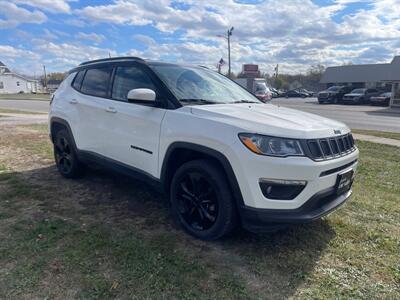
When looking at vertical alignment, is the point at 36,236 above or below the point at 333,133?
below

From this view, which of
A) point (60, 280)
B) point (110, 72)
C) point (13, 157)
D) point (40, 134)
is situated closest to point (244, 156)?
point (60, 280)

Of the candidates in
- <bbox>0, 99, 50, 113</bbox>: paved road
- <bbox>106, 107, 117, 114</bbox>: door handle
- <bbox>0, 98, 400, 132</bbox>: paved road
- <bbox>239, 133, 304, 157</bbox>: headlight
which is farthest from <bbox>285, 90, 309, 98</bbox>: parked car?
<bbox>239, 133, 304, 157</bbox>: headlight

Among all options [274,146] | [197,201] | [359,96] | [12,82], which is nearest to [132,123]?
[197,201]

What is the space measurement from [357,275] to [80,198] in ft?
11.3

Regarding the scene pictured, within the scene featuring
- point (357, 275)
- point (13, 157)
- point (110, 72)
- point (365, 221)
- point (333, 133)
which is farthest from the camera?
point (13, 157)

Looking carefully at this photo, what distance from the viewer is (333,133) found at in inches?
125

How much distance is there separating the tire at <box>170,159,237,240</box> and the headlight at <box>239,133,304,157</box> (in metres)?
0.47

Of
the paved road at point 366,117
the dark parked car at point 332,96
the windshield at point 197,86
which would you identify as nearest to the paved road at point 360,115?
the paved road at point 366,117

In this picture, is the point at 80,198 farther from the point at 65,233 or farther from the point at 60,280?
the point at 60,280

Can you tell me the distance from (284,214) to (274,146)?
586 millimetres

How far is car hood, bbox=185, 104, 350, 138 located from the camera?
2.88m

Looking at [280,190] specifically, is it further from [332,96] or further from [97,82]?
[332,96]

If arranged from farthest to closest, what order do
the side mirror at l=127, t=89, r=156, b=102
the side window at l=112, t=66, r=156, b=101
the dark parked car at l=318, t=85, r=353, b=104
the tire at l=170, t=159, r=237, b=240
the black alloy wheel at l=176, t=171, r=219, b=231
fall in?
the dark parked car at l=318, t=85, r=353, b=104, the side window at l=112, t=66, r=156, b=101, the side mirror at l=127, t=89, r=156, b=102, the black alloy wheel at l=176, t=171, r=219, b=231, the tire at l=170, t=159, r=237, b=240

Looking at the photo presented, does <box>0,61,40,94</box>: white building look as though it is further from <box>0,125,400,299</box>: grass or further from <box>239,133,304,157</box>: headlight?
<box>239,133,304,157</box>: headlight
